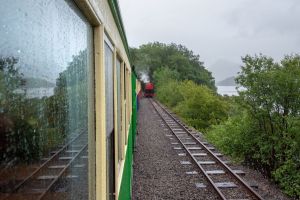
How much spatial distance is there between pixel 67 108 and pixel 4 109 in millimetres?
586

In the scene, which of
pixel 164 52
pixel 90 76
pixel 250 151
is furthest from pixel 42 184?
pixel 164 52

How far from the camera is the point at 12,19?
771mm

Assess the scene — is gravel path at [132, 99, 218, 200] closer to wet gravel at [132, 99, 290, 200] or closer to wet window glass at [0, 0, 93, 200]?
wet gravel at [132, 99, 290, 200]

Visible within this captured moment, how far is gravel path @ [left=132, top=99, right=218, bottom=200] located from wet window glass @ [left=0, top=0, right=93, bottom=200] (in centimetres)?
597

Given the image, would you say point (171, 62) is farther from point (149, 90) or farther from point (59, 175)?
point (59, 175)

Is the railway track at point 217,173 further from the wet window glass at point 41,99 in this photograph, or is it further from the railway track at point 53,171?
→ the wet window glass at point 41,99

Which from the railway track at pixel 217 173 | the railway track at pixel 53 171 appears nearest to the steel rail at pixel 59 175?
the railway track at pixel 53 171

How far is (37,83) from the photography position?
0.93 metres

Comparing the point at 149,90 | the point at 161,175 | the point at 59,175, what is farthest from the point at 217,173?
the point at 149,90

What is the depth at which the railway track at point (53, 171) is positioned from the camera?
829 mm

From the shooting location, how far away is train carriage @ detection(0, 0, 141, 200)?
762 millimetres

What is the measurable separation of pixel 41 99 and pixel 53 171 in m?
0.24

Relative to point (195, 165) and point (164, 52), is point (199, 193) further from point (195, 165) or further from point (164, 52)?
point (164, 52)

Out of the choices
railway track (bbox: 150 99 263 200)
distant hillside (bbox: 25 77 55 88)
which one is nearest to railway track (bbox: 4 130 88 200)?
distant hillside (bbox: 25 77 55 88)
